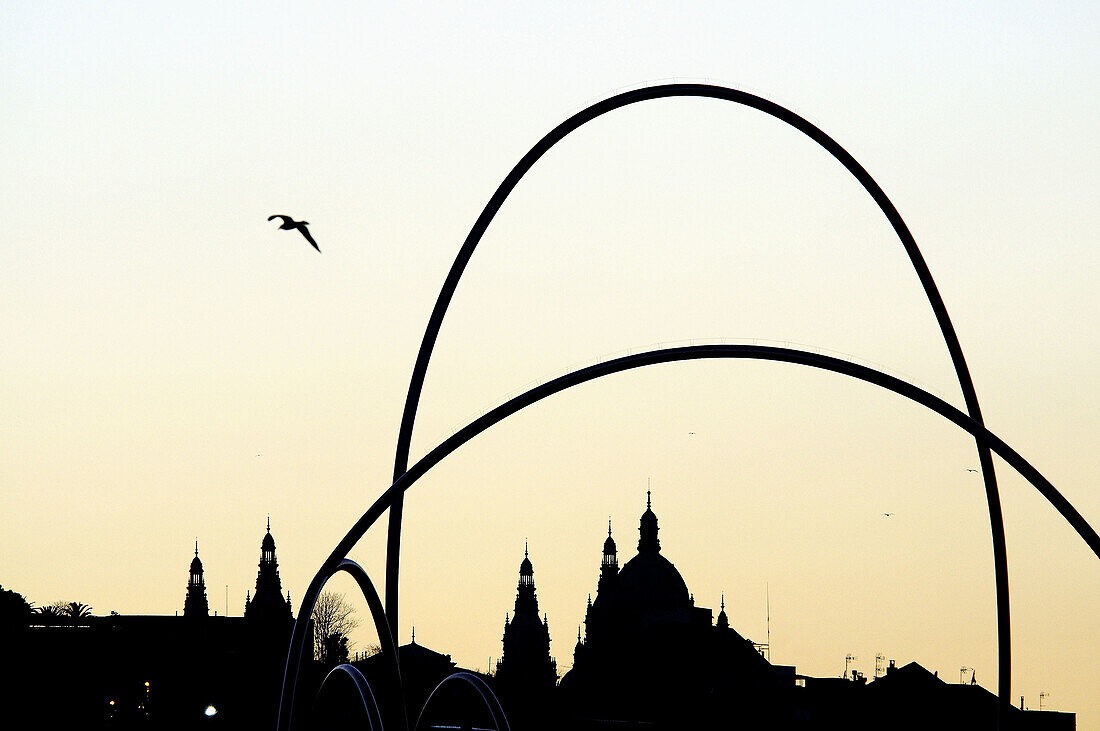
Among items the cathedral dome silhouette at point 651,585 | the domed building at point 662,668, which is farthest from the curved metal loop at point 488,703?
the cathedral dome silhouette at point 651,585

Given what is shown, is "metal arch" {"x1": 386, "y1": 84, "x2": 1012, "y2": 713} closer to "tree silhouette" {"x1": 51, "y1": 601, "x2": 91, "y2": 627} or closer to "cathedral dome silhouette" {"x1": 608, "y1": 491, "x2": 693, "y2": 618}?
"tree silhouette" {"x1": 51, "y1": 601, "x2": 91, "y2": 627}

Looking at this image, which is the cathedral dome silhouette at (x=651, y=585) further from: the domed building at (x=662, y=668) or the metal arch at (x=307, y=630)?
the metal arch at (x=307, y=630)

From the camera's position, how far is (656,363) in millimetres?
35406

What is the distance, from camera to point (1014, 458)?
35.3 meters

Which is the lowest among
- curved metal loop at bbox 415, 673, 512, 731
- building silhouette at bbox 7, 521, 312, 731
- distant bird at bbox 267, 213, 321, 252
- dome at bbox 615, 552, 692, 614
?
curved metal loop at bbox 415, 673, 512, 731

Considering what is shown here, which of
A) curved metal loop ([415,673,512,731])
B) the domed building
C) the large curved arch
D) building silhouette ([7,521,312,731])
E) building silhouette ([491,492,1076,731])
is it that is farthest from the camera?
the domed building

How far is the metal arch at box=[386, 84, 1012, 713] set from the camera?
125 feet

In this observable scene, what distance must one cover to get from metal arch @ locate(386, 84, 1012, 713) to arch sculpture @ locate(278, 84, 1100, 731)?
0.9 inches

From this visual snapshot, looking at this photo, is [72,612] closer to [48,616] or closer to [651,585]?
[48,616]

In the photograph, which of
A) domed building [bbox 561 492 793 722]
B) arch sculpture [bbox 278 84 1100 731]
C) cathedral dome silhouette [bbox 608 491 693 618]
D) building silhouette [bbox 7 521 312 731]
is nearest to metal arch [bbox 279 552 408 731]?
arch sculpture [bbox 278 84 1100 731]

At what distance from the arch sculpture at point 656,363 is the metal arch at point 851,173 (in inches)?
0.9

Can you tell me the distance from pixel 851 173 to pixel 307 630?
15.1 meters

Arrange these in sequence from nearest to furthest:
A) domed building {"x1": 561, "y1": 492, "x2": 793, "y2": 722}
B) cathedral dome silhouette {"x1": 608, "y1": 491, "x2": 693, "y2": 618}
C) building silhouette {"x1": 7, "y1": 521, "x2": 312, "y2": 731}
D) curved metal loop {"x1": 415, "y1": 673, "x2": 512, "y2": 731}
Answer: curved metal loop {"x1": 415, "y1": 673, "x2": 512, "y2": 731}, building silhouette {"x1": 7, "y1": 521, "x2": 312, "y2": 731}, domed building {"x1": 561, "y1": 492, "x2": 793, "y2": 722}, cathedral dome silhouette {"x1": 608, "y1": 491, "x2": 693, "y2": 618}

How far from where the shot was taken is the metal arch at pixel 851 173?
38.1 metres
